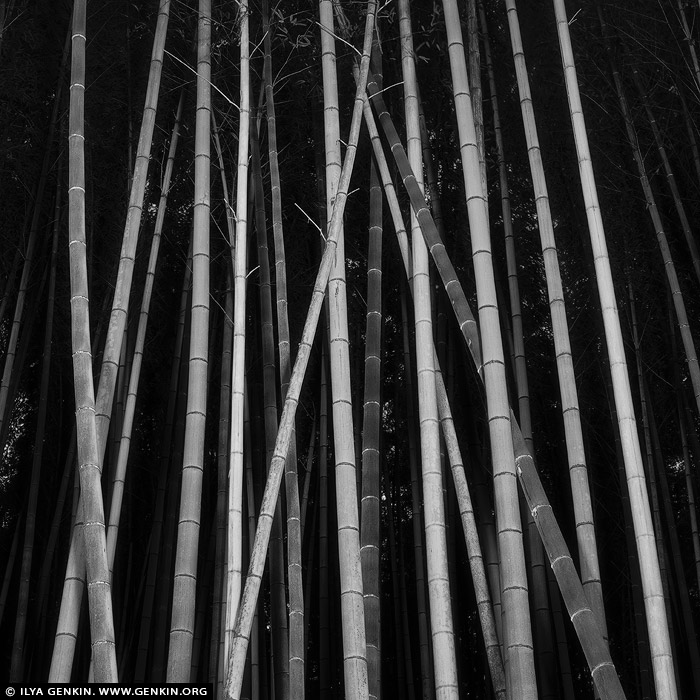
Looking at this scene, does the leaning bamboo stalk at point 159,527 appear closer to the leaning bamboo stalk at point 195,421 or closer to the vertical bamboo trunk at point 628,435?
the leaning bamboo stalk at point 195,421

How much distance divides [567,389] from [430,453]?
0.51 m

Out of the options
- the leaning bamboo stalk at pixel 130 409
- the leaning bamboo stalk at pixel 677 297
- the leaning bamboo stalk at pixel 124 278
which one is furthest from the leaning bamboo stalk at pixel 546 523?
the leaning bamboo stalk at pixel 677 297

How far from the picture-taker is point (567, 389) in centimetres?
275

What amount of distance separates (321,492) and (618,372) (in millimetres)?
2560

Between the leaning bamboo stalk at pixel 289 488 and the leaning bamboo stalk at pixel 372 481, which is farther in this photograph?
the leaning bamboo stalk at pixel 372 481

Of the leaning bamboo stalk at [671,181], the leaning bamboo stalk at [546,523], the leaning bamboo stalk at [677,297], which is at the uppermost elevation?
the leaning bamboo stalk at [671,181]

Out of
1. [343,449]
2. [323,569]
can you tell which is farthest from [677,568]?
[343,449]

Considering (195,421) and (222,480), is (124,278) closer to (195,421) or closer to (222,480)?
(195,421)

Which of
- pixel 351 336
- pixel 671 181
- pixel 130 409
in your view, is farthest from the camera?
pixel 351 336

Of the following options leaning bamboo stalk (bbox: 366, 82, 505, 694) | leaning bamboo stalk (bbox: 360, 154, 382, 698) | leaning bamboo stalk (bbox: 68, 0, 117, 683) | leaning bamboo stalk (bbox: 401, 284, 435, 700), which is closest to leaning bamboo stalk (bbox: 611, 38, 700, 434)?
leaning bamboo stalk (bbox: 401, 284, 435, 700)

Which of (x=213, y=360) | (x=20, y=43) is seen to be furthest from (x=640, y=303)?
(x=20, y=43)

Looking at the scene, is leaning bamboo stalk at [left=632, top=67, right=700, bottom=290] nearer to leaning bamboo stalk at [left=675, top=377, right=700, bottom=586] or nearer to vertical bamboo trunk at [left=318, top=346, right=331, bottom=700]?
leaning bamboo stalk at [left=675, top=377, right=700, bottom=586]

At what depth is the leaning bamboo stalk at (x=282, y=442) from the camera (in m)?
2.07

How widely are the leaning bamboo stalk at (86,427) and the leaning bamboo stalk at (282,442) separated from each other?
294mm
